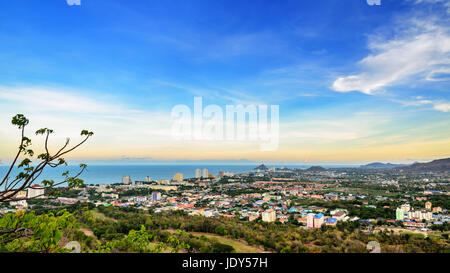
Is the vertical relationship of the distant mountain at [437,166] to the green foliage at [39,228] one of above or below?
below

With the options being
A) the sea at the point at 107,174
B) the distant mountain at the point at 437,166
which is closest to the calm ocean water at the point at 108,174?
the sea at the point at 107,174

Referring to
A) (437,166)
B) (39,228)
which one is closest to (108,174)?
(39,228)

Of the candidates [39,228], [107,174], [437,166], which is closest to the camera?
[39,228]

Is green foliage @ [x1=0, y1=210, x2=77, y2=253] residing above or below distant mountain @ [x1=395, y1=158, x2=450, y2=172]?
above

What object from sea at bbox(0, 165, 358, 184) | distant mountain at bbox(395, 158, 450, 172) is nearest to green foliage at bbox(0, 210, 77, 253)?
sea at bbox(0, 165, 358, 184)

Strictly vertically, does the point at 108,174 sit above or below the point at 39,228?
below

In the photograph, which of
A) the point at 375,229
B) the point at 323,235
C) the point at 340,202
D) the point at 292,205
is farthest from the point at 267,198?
the point at 323,235

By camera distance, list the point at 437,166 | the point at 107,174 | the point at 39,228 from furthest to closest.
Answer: the point at 107,174
the point at 437,166
the point at 39,228

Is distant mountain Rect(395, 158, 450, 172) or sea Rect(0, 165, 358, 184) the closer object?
sea Rect(0, 165, 358, 184)

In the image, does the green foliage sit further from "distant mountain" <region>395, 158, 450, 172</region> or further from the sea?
"distant mountain" <region>395, 158, 450, 172</region>

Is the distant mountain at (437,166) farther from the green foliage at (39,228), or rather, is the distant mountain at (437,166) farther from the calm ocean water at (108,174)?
the green foliage at (39,228)

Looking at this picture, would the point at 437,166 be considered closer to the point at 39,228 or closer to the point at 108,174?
the point at 39,228
